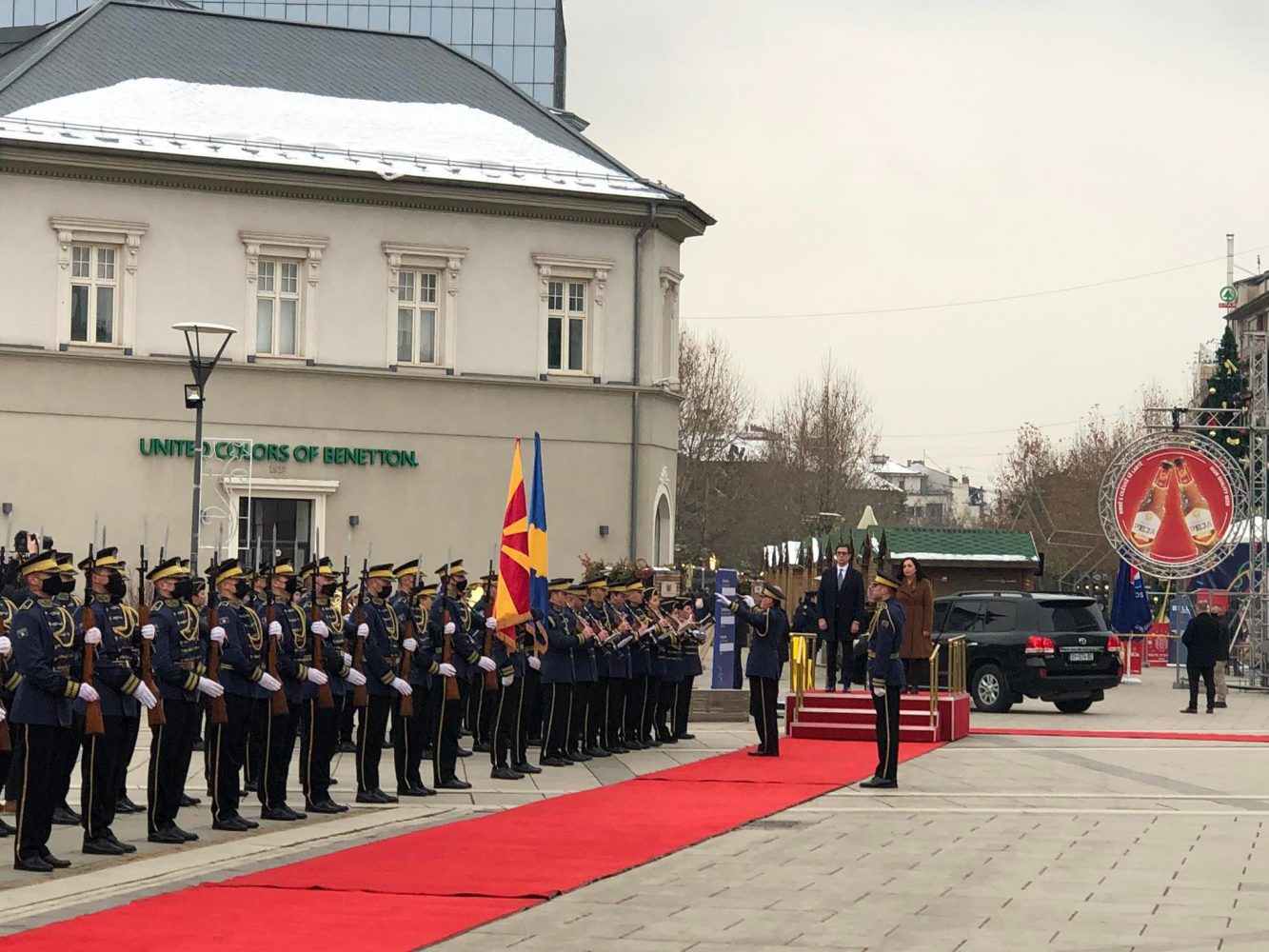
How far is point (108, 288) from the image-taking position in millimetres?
38781

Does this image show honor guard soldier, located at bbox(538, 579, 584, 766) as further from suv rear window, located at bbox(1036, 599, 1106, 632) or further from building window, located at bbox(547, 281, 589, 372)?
building window, located at bbox(547, 281, 589, 372)

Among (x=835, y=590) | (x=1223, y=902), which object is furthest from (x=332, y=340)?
(x=1223, y=902)

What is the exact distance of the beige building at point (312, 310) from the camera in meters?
38.3

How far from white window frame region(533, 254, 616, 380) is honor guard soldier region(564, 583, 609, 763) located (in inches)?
798

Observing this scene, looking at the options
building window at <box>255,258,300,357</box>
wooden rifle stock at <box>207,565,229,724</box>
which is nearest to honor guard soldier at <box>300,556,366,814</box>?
wooden rifle stock at <box>207,565,229,724</box>

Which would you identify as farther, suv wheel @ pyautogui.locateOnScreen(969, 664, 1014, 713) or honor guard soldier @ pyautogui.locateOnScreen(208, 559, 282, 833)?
suv wheel @ pyautogui.locateOnScreen(969, 664, 1014, 713)

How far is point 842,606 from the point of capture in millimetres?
25859

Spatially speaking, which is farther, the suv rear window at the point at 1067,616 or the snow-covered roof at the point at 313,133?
the snow-covered roof at the point at 313,133

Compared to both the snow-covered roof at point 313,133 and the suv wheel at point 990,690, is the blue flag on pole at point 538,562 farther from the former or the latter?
the snow-covered roof at point 313,133

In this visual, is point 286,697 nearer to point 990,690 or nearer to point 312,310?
point 990,690

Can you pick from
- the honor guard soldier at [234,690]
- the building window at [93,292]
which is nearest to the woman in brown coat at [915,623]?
the honor guard soldier at [234,690]

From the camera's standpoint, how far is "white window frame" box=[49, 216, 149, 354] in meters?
38.2

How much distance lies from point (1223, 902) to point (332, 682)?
23.9 ft

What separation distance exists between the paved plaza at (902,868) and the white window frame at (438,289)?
2072cm
